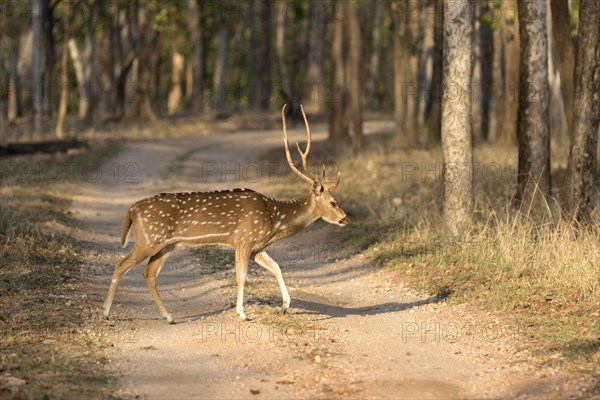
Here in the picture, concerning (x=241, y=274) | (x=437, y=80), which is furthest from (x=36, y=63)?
(x=241, y=274)

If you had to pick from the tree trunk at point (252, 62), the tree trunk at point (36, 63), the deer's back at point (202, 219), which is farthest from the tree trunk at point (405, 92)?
the tree trunk at point (252, 62)

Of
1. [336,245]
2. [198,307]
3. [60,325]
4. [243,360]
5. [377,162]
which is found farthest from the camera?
[377,162]

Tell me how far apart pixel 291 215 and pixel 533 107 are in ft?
21.2

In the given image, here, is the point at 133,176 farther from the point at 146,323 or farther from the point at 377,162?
the point at 146,323

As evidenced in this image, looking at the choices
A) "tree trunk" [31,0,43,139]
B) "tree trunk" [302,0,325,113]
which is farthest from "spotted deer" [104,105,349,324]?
"tree trunk" [302,0,325,113]

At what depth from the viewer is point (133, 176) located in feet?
88.3

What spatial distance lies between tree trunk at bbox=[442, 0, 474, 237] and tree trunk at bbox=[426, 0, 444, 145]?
367 inches

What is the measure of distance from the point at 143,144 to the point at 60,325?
973 inches

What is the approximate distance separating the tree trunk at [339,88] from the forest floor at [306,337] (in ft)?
47.9

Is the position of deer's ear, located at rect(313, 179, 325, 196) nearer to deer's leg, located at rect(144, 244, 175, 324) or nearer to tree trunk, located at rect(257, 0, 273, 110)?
deer's leg, located at rect(144, 244, 175, 324)

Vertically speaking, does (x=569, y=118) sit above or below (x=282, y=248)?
above

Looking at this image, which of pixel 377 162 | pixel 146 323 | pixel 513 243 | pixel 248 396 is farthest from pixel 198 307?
pixel 377 162

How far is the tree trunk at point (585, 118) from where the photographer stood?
15469mm

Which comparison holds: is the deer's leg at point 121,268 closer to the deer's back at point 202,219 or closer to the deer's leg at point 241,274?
the deer's back at point 202,219
